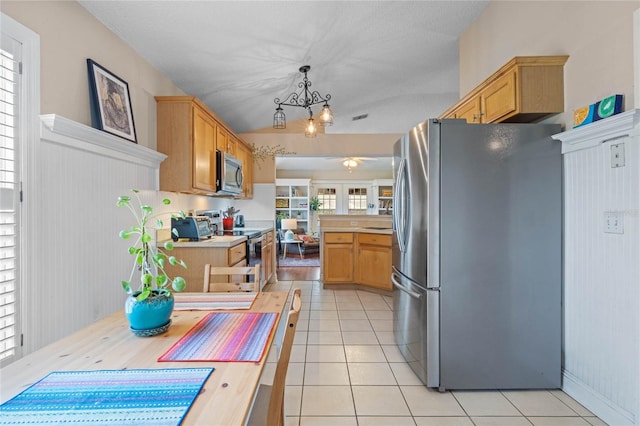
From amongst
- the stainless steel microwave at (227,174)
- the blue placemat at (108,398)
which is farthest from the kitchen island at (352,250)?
the blue placemat at (108,398)

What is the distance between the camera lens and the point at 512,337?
2004mm

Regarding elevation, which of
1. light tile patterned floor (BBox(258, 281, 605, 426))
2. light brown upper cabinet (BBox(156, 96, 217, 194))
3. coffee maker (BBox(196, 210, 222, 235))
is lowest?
light tile patterned floor (BBox(258, 281, 605, 426))

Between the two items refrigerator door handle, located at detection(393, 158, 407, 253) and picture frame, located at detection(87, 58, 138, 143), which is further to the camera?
refrigerator door handle, located at detection(393, 158, 407, 253)

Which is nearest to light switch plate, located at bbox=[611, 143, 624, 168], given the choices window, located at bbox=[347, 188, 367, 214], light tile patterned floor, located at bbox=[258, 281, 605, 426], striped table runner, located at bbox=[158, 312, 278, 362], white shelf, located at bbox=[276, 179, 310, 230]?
light tile patterned floor, located at bbox=[258, 281, 605, 426]

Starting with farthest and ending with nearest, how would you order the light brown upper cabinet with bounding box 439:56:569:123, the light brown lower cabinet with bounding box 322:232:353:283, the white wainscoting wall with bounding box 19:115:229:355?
the light brown lower cabinet with bounding box 322:232:353:283
the light brown upper cabinet with bounding box 439:56:569:123
the white wainscoting wall with bounding box 19:115:229:355

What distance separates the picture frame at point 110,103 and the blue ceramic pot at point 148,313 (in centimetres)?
160

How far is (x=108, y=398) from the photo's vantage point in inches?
31.4

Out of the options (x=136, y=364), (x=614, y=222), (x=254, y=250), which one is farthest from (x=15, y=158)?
(x=614, y=222)

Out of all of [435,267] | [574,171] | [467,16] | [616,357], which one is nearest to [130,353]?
[435,267]

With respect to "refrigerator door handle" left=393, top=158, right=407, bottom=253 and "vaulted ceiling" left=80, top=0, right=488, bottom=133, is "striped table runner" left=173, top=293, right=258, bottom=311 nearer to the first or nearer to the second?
"refrigerator door handle" left=393, top=158, right=407, bottom=253

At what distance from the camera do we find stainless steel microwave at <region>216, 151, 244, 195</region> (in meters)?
3.63

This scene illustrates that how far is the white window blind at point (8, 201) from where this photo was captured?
157 centimetres

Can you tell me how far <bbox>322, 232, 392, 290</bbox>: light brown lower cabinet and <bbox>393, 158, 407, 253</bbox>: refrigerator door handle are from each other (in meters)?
1.85

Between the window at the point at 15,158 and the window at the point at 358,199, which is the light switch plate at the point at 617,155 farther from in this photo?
the window at the point at 358,199
